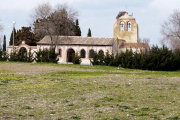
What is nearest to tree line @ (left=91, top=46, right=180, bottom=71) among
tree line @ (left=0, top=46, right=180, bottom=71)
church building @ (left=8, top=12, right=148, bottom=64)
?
tree line @ (left=0, top=46, right=180, bottom=71)

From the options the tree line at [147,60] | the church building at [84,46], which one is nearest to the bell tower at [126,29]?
the church building at [84,46]

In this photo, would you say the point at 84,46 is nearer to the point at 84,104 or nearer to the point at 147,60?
the point at 147,60

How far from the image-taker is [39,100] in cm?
1628

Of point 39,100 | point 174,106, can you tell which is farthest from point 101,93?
point 174,106

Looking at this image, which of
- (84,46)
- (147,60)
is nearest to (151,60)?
(147,60)

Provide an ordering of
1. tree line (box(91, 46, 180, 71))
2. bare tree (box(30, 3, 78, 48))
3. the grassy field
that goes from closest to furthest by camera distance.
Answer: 1. the grassy field
2. tree line (box(91, 46, 180, 71))
3. bare tree (box(30, 3, 78, 48))

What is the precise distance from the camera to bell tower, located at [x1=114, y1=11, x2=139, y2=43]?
319 feet

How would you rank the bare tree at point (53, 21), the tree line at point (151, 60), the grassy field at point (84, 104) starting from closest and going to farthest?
the grassy field at point (84, 104) → the tree line at point (151, 60) → the bare tree at point (53, 21)

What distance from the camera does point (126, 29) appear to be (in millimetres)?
98750

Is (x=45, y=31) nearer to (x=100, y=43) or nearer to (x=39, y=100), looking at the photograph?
(x=100, y=43)

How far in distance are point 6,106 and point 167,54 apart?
40.4 meters

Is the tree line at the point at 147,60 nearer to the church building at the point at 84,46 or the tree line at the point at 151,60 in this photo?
the tree line at the point at 151,60

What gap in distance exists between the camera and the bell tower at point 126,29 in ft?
319

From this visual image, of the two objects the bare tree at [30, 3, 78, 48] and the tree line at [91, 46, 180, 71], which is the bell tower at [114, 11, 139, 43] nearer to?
the bare tree at [30, 3, 78, 48]
